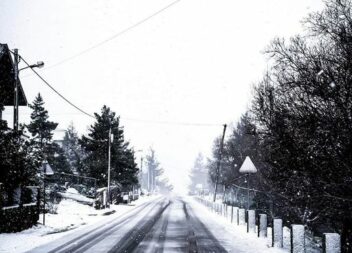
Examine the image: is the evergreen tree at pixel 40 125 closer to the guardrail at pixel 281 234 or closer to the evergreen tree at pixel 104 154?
the evergreen tree at pixel 104 154

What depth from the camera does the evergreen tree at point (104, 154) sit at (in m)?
44.8

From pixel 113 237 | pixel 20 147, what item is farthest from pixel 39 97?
pixel 113 237

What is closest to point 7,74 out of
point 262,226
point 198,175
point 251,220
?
point 251,220

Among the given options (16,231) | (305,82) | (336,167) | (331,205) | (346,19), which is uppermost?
(346,19)

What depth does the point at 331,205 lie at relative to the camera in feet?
45.1

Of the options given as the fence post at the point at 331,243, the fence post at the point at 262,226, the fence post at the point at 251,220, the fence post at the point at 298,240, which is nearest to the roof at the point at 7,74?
the fence post at the point at 251,220

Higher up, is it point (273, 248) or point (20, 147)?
point (20, 147)

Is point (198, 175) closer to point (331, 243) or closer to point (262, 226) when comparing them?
point (262, 226)

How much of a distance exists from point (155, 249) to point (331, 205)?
21.4 ft

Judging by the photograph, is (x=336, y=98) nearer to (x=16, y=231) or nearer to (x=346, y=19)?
(x=346, y=19)

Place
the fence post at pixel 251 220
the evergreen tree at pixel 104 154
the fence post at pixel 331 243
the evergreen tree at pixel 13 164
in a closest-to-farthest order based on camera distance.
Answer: the fence post at pixel 331 243 → the evergreen tree at pixel 13 164 → the fence post at pixel 251 220 → the evergreen tree at pixel 104 154

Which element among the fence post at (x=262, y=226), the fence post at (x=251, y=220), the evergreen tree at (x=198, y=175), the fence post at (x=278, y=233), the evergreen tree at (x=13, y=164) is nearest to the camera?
the fence post at (x=278, y=233)

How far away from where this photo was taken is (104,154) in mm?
47156

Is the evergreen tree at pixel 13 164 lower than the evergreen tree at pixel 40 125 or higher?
lower
